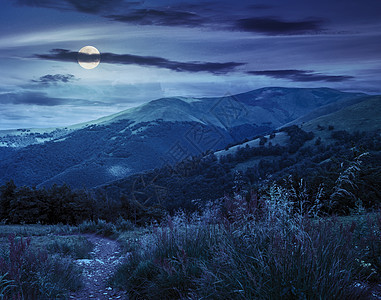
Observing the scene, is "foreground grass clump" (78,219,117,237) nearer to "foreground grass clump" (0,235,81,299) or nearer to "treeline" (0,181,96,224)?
"foreground grass clump" (0,235,81,299)

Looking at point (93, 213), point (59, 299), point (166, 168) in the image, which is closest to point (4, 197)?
point (93, 213)

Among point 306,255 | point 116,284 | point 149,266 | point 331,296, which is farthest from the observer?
point 116,284

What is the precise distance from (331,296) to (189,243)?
2.65 metres

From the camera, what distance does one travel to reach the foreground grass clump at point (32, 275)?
3656mm

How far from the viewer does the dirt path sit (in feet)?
17.1

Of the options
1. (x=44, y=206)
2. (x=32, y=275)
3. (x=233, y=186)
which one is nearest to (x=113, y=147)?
(x=44, y=206)

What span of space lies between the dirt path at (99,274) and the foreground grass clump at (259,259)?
33 centimetres

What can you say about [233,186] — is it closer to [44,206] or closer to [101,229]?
[101,229]

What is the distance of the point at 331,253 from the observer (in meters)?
3.29

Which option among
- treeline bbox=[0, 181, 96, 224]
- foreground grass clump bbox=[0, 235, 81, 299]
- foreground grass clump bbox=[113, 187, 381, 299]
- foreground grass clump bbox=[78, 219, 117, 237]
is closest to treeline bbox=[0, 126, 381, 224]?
treeline bbox=[0, 181, 96, 224]

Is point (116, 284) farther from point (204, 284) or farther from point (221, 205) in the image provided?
point (204, 284)

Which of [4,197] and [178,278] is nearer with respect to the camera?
[178,278]

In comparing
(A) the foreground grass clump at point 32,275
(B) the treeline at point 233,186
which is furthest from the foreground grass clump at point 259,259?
(A) the foreground grass clump at point 32,275

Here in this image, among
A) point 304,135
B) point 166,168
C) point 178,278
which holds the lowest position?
point 166,168
